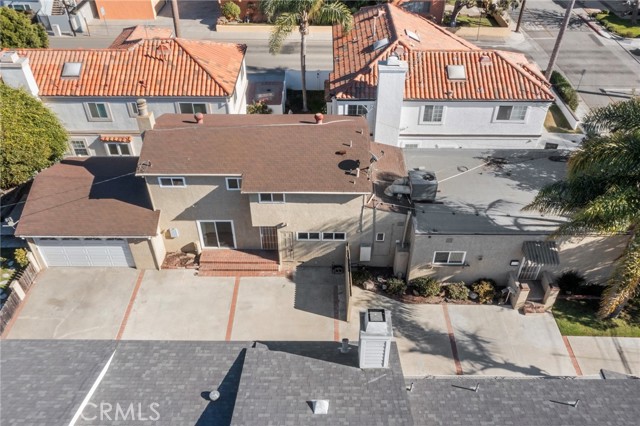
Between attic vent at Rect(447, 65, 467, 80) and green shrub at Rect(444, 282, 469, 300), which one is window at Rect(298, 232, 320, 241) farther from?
attic vent at Rect(447, 65, 467, 80)

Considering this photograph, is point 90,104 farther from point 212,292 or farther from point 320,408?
point 320,408

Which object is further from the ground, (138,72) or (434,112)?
(138,72)

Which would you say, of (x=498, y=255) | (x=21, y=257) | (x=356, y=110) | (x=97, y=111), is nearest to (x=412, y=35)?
(x=356, y=110)

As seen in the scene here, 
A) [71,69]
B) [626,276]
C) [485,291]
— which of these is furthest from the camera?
[71,69]

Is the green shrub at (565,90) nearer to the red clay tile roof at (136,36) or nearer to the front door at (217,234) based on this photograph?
the front door at (217,234)

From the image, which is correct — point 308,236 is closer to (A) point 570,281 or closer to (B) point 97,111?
(A) point 570,281

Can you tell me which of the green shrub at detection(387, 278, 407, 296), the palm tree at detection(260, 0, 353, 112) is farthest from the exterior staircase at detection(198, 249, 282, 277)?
the palm tree at detection(260, 0, 353, 112)

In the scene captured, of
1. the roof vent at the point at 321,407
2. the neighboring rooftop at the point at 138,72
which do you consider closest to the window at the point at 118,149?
the neighboring rooftop at the point at 138,72
